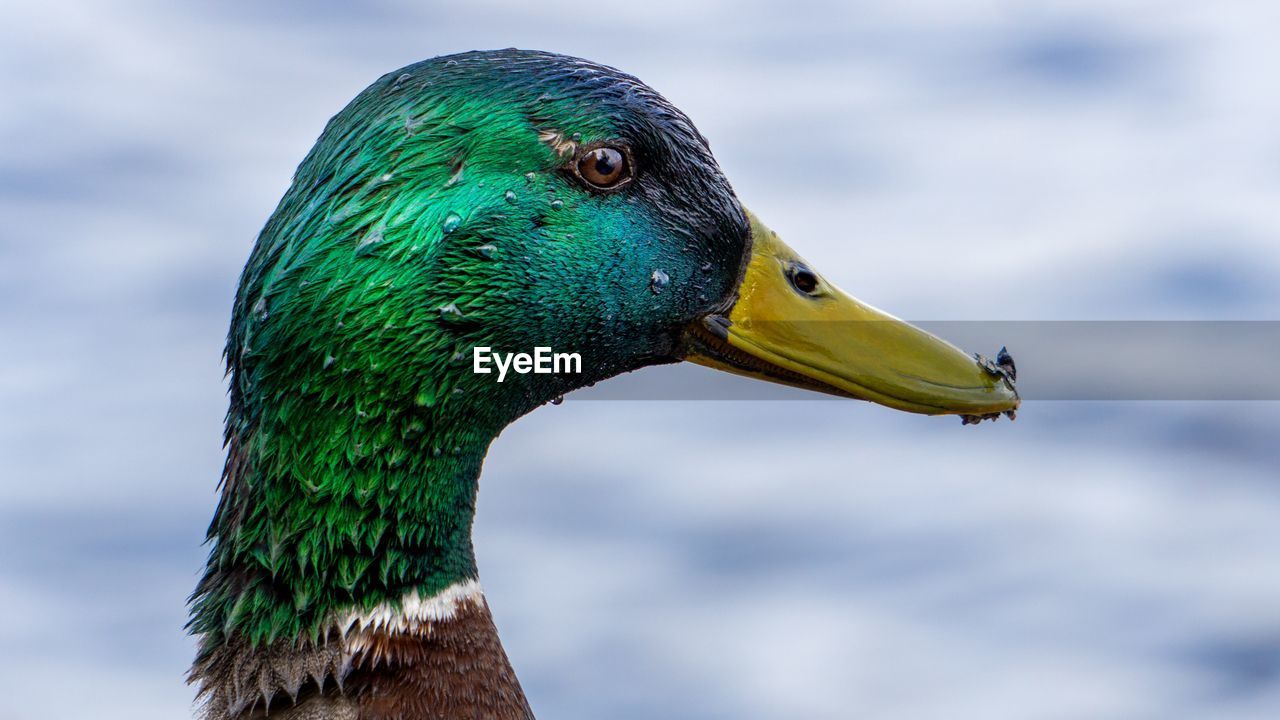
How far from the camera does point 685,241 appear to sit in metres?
2.85

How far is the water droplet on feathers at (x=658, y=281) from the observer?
111 inches

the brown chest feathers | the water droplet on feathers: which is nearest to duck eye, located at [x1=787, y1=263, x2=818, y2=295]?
the water droplet on feathers

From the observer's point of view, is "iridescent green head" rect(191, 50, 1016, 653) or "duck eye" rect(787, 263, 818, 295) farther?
"duck eye" rect(787, 263, 818, 295)

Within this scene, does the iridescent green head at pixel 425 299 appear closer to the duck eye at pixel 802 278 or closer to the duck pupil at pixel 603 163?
the duck pupil at pixel 603 163

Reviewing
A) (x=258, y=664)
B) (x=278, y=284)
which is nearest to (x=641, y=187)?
(x=278, y=284)

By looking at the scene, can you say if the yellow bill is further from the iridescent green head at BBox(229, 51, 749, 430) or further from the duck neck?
the duck neck

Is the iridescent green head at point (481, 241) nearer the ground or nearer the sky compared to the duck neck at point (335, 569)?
nearer the sky

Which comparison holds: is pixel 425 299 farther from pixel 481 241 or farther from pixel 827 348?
pixel 827 348

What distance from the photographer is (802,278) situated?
300 cm

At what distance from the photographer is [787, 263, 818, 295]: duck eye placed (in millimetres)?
2992

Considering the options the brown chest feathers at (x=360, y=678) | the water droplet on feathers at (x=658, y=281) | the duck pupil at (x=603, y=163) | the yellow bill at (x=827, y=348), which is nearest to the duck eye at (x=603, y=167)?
the duck pupil at (x=603, y=163)

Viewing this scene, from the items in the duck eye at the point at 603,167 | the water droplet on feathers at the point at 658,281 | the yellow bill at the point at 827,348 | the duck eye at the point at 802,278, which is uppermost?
the duck eye at the point at 603,167

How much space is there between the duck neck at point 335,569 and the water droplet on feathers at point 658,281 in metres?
0.36

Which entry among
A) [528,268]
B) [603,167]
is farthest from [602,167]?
[528,268]
